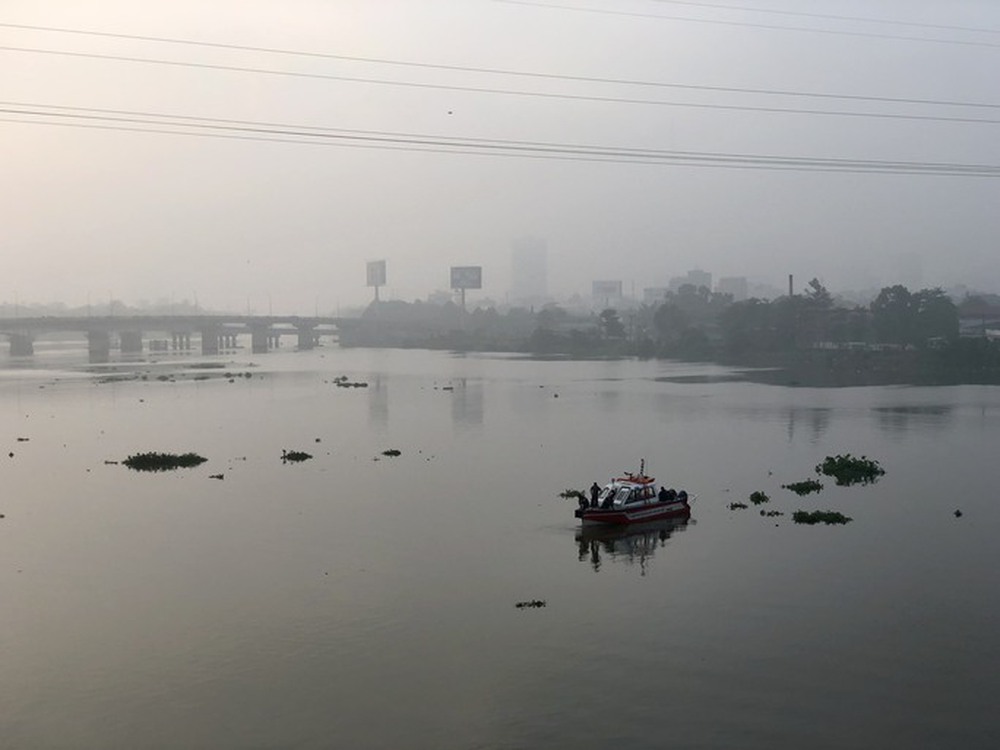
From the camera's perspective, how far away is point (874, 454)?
38.7 meters

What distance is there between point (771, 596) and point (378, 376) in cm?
7112

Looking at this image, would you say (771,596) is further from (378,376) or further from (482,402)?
(378,376)

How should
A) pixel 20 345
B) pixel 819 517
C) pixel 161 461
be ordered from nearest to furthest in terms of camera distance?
pixel 819 517 → pixel 161 461 → pixel 20 345

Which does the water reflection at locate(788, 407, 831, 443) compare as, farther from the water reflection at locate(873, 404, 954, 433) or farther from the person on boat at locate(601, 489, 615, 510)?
the person on boat at locate(601, 489, 615, 510)

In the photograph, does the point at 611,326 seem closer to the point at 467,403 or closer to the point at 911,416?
the point at 467,403

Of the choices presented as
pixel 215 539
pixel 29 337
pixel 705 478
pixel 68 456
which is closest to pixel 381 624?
pixel 215 539

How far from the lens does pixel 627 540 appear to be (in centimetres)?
2491

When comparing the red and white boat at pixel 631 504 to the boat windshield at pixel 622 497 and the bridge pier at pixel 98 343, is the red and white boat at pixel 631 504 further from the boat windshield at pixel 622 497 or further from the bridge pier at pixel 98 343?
the bridge pier at pixel 98 343

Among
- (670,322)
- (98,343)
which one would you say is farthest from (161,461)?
(98,343)

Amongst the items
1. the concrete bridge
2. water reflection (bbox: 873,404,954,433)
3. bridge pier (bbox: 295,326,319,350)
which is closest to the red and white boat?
water reflection (bbox: 873,404,954,433)

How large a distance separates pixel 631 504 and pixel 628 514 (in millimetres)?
336

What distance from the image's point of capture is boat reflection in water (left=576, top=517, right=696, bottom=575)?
909 inches

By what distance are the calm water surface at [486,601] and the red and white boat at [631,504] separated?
55 centimetres

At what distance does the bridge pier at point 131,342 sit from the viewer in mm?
147000
